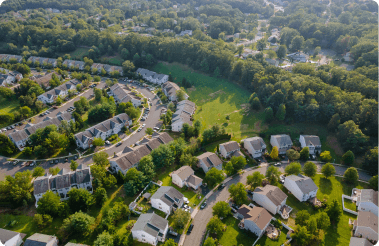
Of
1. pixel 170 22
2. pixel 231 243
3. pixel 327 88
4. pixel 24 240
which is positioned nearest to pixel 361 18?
pixel 327 88

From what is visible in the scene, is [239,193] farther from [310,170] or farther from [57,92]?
[57,92]

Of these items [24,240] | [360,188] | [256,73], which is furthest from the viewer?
[256,73]

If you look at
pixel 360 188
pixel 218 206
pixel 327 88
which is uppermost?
pixel 327 88

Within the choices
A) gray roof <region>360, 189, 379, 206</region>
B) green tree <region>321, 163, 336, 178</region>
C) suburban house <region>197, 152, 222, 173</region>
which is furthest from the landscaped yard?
gray roof <region>360, 189, 379, 206</region>

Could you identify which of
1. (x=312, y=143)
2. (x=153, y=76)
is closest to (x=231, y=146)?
(x=312, y=143)

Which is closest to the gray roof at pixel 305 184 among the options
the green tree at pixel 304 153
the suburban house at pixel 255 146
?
the green tree at pixel 304 153

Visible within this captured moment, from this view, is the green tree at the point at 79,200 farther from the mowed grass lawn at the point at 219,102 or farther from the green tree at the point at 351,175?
the green tree at the point at 351,175

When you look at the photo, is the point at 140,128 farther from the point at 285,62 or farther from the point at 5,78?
the point at 285,62
